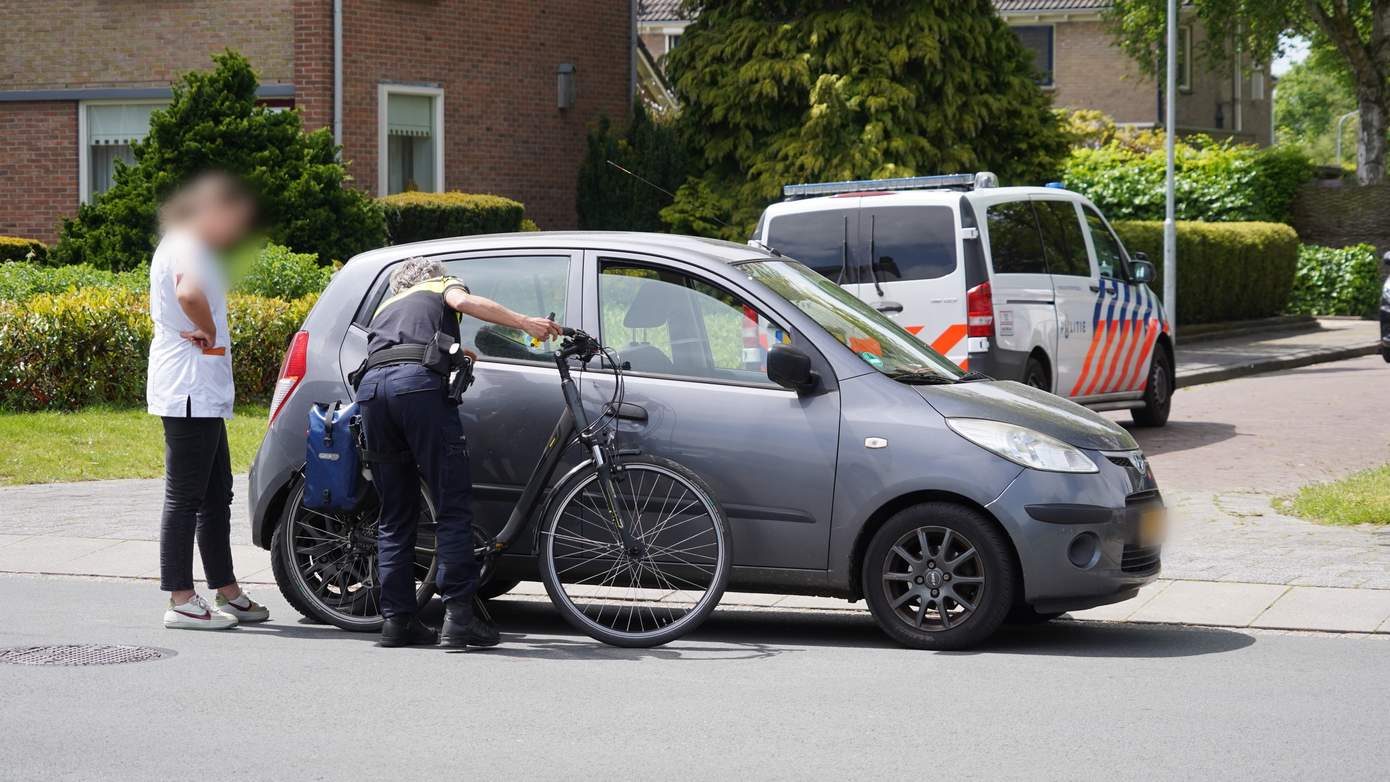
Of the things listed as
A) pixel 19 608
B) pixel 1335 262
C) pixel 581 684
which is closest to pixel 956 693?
pixel 581 684

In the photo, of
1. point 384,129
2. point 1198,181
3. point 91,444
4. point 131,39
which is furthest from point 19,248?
point 1198,181

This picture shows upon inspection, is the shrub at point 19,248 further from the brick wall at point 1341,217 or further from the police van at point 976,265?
the brick wall at point 1341,217

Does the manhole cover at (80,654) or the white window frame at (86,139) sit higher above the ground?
the white window frame at (86,139)

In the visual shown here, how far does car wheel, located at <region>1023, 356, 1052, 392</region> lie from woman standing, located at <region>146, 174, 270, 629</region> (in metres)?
7.26

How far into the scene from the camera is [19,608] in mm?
8250

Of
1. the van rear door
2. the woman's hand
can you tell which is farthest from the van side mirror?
the woman's hand

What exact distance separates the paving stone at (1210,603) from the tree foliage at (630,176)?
1640 centimetres

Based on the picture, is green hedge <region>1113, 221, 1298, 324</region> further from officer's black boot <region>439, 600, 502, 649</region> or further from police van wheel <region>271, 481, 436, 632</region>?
officer's black boot <region>439, 600, 502, 649</region>

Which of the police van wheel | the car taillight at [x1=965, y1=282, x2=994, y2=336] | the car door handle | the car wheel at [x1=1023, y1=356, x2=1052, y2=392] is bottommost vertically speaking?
the police van wheel

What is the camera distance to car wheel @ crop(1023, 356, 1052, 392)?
1371 centimetres

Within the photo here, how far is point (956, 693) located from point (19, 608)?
14.3 ft

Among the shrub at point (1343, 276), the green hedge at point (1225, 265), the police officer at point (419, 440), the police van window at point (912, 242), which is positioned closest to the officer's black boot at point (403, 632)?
the police officer at point (419, 440)

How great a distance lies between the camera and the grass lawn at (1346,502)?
10.5 m

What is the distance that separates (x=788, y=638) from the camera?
7793mm
